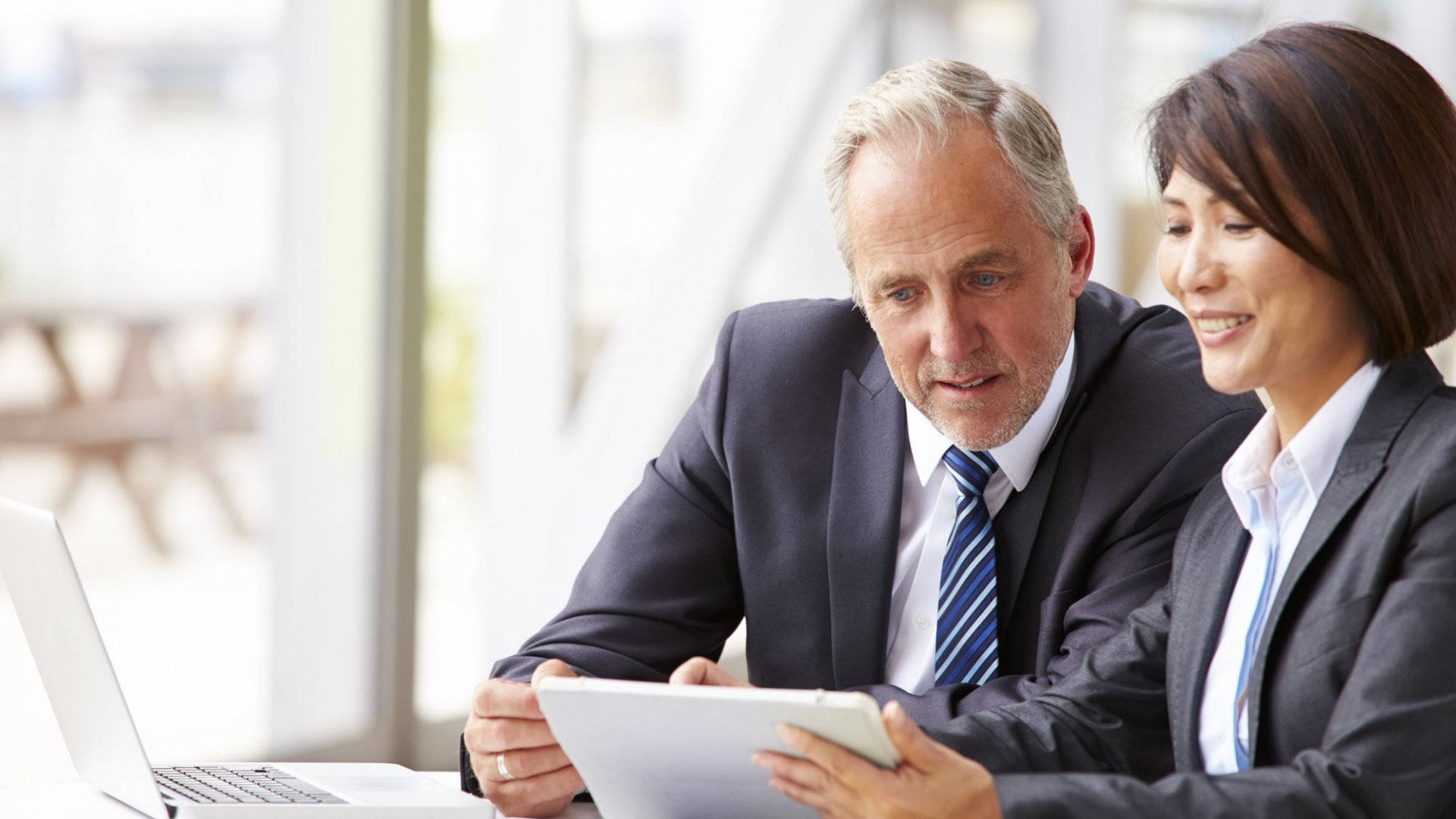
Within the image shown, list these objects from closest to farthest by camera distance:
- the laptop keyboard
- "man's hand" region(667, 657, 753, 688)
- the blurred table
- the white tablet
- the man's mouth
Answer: the white tablet → the laptop keyboard → "man's hand" region(667, 657, 753, 688) → the man's mouth → the blurred table

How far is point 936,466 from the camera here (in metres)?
2.20

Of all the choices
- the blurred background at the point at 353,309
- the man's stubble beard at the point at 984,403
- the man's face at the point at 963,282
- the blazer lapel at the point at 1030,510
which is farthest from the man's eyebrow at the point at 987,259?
the blurred background at the point at 353,309

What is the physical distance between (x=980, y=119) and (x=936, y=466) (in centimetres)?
46

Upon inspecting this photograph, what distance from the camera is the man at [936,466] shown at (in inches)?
80.8

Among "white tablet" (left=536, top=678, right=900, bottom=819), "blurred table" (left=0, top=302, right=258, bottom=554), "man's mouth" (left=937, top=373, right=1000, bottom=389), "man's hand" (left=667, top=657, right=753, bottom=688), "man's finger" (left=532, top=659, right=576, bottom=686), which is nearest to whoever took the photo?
"white tablet" (left=536, top=678, right=900, bottom=819)

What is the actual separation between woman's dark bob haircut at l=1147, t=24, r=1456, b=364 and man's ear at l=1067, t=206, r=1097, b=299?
1.90 feet

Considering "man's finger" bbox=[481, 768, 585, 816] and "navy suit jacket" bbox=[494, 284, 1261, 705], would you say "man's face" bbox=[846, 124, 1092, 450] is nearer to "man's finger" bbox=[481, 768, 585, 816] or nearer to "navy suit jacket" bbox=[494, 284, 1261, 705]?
"navy suit jacket" bbox=[494, 284, 1261, 705]

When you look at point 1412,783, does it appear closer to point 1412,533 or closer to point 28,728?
point 1412,533

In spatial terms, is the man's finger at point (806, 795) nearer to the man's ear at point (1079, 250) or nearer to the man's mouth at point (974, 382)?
the man's mouth at point (974, 382)

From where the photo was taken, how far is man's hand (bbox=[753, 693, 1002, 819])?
4.69 feet

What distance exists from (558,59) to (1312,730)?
3584mm

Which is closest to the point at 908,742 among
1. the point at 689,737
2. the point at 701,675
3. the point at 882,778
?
the point at 882,778

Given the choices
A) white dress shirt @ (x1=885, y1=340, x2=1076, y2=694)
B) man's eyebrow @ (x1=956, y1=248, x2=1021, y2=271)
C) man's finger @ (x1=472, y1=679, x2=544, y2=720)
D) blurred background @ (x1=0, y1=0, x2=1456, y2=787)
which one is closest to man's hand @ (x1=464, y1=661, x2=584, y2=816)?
man's finger @ (x1=472, y1=679, x2=544, y2=720)

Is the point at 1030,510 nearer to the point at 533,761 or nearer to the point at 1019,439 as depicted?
the point at 1019,439
